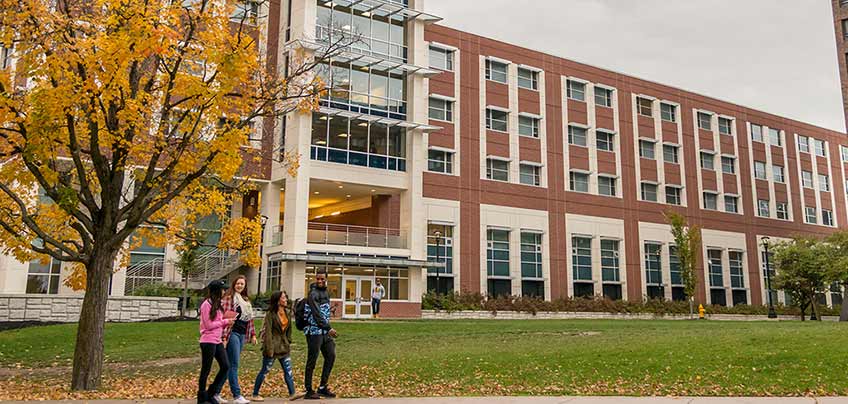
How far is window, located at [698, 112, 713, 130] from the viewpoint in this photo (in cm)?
5547

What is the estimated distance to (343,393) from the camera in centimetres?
1053

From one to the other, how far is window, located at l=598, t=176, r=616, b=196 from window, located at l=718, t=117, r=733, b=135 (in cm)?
1325

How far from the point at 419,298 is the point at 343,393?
27.0 m

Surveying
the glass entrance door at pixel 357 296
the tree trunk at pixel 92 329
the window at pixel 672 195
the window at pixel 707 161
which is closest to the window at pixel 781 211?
the window at pixel 707 161

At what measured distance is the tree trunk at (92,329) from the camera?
11.1m

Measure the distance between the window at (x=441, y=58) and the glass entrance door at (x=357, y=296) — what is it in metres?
14.8

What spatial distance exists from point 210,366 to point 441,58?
36.7 meters

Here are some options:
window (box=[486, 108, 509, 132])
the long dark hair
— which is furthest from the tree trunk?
window (box=[486, 108, 509, 132])

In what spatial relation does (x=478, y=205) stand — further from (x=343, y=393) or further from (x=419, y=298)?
(x=343, y=393)

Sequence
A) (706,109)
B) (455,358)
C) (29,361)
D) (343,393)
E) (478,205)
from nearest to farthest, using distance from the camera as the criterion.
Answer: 1. (343,393)
2. (455,358)
3. (29,361)
4. (478,205)
5. (706,109)

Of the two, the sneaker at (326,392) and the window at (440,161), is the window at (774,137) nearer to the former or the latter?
the window at (440,161)

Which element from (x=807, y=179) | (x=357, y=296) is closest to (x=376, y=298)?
(x=357, y=296)

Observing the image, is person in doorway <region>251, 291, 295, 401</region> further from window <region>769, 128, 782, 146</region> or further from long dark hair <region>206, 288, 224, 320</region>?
window <region>769, 128, 782, 146</region>

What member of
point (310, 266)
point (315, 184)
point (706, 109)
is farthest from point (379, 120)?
point (706, 109)
